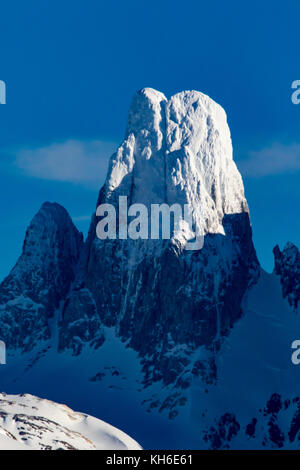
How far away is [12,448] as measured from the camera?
585ft

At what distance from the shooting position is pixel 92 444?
19750cm
